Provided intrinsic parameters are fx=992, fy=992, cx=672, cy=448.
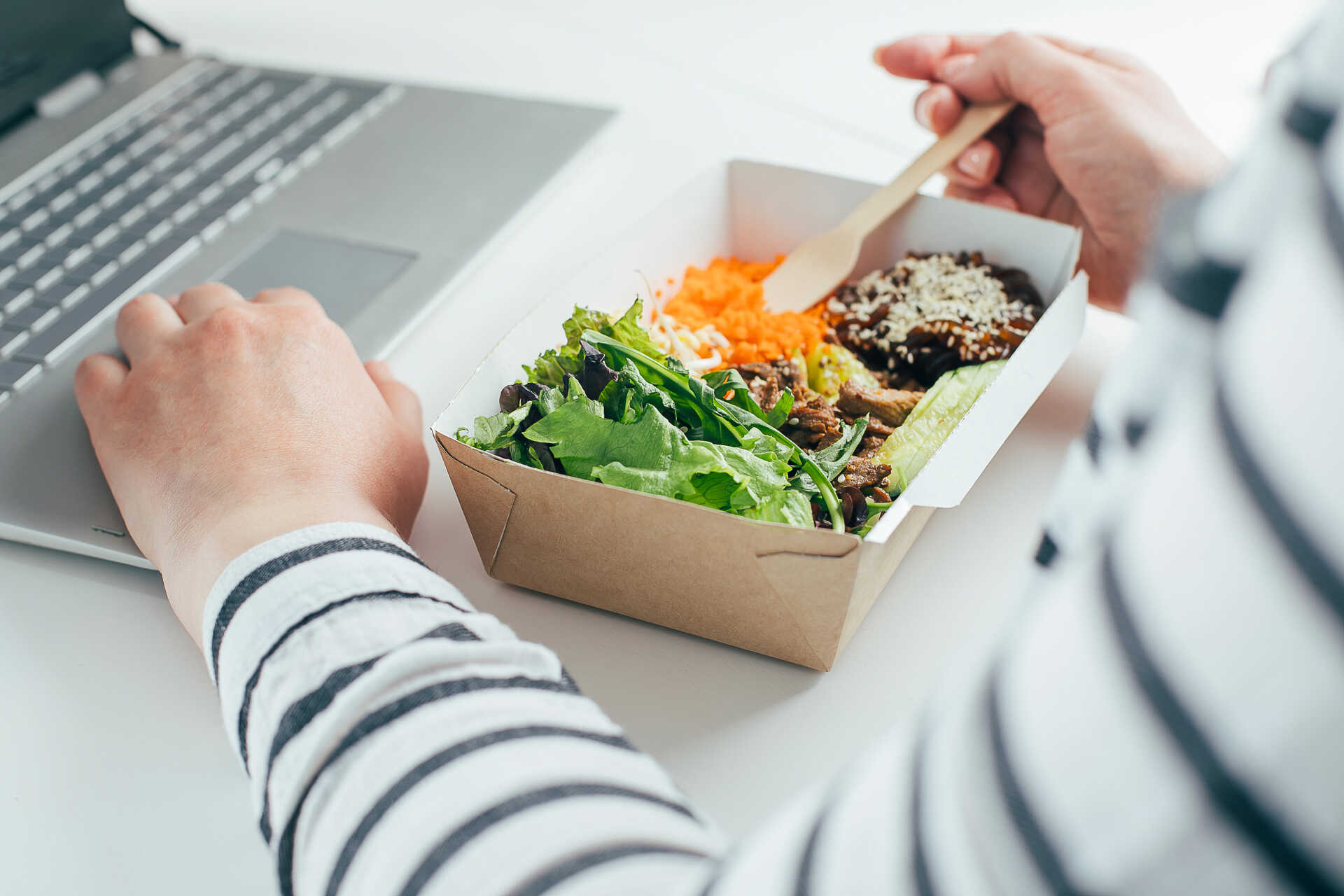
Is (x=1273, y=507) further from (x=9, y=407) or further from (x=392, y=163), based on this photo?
(x=392, y=163)

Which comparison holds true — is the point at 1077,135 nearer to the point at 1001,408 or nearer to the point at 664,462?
the point at 1001,408

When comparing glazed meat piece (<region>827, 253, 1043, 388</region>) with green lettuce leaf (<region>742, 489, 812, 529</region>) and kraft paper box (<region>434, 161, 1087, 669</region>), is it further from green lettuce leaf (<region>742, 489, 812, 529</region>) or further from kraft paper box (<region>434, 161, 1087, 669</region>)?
green lettuce leaf (<region>742, 489, 812, 529</region>)

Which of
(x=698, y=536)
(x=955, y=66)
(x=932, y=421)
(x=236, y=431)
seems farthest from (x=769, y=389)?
(x=955, y=66)

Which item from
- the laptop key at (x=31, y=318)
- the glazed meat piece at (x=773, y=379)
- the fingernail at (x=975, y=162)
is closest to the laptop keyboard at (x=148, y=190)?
the laptop key at (x=31, y=318)

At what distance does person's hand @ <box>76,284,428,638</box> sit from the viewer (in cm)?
54

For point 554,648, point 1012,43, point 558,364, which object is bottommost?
point 554,648

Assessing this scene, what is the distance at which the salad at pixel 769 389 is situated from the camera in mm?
547

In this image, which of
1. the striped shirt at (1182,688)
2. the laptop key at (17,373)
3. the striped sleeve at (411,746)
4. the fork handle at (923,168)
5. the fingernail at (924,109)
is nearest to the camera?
the striped shirt at (1182,688)

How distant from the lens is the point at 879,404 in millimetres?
686

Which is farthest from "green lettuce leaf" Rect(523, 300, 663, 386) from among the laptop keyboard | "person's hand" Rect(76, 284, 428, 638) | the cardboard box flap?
the laptop keyboard

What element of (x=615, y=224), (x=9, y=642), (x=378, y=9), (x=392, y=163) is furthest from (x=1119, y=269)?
(x=378, y=9)

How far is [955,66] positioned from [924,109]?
0.05 metres

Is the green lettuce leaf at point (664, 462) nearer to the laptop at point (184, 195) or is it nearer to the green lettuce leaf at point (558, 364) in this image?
the green lettuce leaf at point (558, 364)

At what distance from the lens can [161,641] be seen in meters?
0.58
